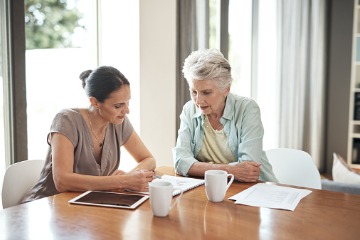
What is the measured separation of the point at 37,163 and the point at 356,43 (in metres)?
4.45

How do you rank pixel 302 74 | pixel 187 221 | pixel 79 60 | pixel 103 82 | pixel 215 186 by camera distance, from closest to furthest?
1. pixel 187 221
2. pixel 215 186
3. pixel 103 82
4. pixel 79 60
5. pixel 302 74

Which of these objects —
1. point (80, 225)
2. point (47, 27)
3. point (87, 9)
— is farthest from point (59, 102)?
point (80, 225)

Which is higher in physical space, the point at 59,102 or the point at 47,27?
the point at 47,27

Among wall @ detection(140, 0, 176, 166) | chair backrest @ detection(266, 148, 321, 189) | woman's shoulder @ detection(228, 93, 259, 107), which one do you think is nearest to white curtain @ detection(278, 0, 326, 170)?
wall @ detection(140, 0, 176, 166)

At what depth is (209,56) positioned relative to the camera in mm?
2000

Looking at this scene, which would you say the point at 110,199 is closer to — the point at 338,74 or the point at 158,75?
the point at 158,75

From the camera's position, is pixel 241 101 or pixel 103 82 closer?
pixel 103 82

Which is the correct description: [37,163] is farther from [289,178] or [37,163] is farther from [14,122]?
[289,178]

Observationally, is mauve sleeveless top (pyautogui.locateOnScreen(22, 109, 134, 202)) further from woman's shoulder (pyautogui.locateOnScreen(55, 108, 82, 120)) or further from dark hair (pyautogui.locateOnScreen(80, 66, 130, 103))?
dark hair (pyautogui.locateOnScreen(80, 66, 130, 103))

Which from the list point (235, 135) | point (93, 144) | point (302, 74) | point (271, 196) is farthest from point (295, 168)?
point (302, 74)

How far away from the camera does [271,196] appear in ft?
5.16

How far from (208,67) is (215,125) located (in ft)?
1.00

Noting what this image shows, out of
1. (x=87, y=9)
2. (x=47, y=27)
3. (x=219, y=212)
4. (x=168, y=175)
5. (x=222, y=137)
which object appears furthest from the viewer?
(x=87, y=9)

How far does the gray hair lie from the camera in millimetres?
1988
